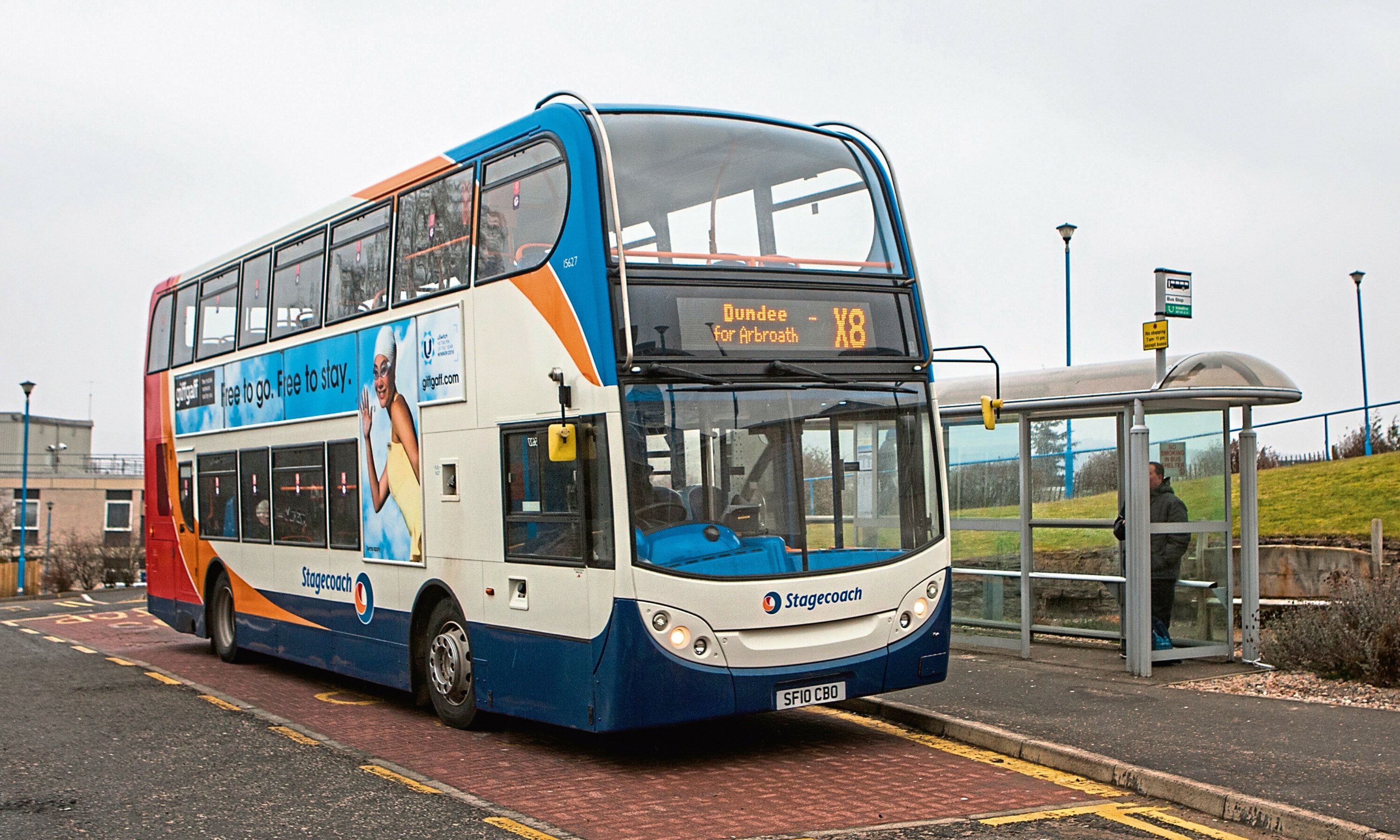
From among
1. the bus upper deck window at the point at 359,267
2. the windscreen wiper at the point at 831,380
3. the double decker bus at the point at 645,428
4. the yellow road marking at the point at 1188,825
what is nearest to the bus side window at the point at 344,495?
the double decker bus at the point at 645,428

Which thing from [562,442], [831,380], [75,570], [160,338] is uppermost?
[160,338]

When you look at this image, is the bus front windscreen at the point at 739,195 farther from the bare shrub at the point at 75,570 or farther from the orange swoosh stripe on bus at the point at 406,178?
the bare shrub at the point at 75,570

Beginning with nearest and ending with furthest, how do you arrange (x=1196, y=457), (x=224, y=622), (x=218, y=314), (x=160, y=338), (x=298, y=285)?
(x=1196, y=457), (x=298, y=285), (x=218, y=314), (x=224, y=622), (x=160, y=338)

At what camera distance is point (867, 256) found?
9188mm

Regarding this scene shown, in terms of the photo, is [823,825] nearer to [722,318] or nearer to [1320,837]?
[1320,837]

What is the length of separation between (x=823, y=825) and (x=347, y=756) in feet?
12.0

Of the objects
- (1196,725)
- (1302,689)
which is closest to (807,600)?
(1196,725)

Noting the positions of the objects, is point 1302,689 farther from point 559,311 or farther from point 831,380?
point 559,311

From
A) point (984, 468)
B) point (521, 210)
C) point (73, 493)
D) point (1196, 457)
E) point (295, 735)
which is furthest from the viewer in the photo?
point (73, 493)

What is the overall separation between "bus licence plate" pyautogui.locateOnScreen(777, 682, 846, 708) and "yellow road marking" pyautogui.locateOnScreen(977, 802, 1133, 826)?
1599 mm

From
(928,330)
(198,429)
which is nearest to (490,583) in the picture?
(928,330)

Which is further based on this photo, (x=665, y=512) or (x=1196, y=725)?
(x=1196, y=725)

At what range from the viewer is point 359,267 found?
451 inches

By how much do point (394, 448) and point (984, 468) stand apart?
5898 mm
